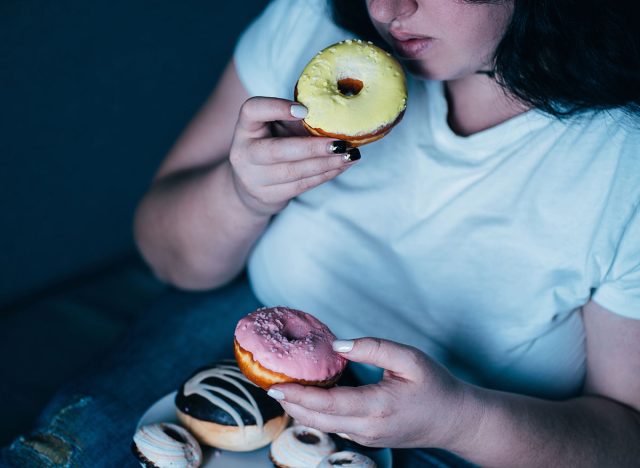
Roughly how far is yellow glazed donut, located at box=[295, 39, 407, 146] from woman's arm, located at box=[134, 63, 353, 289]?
34 millimetres

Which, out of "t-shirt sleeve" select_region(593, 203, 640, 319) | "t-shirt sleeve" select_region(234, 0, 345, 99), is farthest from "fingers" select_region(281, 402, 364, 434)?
"t-shirt sleeve" select_region(234, 0, 345, 99)

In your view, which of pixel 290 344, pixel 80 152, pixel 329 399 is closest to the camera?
pixel 329 399

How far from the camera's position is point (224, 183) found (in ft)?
3.51

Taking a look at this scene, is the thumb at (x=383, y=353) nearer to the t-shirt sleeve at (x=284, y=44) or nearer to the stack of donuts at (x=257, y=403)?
the stack of donuts at (x=257, y=403)

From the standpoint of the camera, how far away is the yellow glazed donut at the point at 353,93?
869 mm

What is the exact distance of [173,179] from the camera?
129cm

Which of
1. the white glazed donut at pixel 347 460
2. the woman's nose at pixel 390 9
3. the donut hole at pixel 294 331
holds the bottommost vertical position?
the white glazed donut at pixel 347 460

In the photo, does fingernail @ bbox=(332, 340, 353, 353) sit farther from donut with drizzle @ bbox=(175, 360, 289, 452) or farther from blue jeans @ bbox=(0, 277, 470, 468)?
blue jeans @ bbox=(0, 277, 470, 468)

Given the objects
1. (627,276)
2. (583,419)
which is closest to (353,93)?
(627,276)

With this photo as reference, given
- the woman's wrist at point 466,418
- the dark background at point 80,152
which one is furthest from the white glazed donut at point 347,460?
the dark background at point 80,152

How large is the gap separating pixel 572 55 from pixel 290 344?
1.81ft

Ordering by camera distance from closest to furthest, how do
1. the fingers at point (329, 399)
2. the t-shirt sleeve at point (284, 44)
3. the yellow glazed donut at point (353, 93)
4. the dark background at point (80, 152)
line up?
the fingers at point (329, 399)
the yellow glazed donut at point (353, 93)
the t-shirt sleeve at point (284, 44)
the dark background at point (80, 152)

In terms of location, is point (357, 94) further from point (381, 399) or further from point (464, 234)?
point (381, 399)

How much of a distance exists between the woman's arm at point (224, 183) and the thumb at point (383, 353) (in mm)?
234
